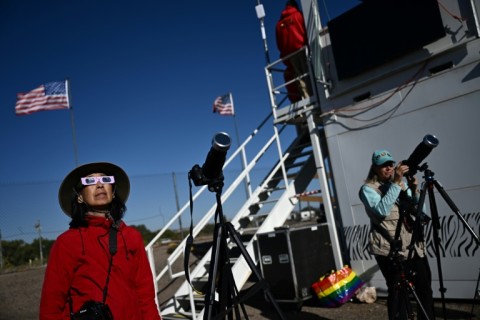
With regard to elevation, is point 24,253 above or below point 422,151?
below


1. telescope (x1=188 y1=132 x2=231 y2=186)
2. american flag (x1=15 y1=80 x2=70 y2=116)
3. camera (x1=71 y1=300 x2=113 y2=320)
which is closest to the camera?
camera (x1=71 y1=300 x2=113 y2=320)

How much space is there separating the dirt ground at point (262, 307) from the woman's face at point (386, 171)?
149cm

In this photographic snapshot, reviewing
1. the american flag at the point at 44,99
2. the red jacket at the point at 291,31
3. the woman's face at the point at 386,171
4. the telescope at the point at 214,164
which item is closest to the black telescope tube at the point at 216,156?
the telescope at the point at 214,164

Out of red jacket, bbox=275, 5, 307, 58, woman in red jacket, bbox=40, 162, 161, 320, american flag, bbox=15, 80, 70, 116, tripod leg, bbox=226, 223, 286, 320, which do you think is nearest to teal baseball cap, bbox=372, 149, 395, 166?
tripod leg, bbox=226, 223, 286, 320

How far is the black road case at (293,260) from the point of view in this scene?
5.87 metres

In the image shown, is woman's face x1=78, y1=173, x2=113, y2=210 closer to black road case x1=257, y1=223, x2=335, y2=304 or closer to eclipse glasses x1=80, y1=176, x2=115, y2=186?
eclipse glasses x1=80, y1=176, x2=115, y2=186

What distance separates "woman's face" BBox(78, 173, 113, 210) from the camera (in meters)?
2.45

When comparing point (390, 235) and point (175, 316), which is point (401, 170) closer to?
point (390, 235)

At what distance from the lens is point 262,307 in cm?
638

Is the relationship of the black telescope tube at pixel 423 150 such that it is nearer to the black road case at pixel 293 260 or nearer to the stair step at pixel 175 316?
the black road case at pixel 293 260

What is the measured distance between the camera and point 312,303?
6094mm

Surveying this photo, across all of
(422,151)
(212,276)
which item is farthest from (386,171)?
(212,276)

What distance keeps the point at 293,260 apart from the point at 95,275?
426 centimetres

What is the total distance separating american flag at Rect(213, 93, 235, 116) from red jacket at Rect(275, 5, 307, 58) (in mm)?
8534
